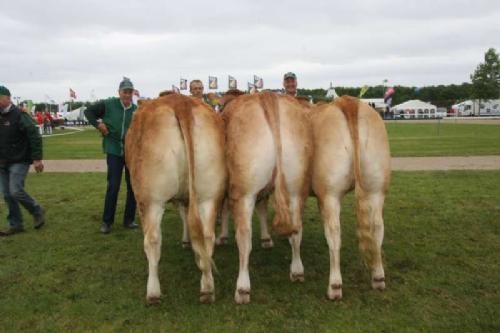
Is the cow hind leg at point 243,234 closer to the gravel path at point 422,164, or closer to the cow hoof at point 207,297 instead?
the cow hoof at point 207,297

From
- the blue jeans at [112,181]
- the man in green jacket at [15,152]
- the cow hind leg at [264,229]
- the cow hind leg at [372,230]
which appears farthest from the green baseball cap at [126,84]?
the cow hind leg at [372,230]

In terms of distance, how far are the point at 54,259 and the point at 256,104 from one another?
3948 millimetres

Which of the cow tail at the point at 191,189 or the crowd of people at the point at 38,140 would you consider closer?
the cow tail at the point at 191,189

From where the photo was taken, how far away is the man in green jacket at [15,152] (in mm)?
7840

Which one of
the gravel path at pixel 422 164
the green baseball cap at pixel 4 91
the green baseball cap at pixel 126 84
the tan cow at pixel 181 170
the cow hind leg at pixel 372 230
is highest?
the green baseball cap at pixel 126 84

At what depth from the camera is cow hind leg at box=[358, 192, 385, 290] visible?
4934mm

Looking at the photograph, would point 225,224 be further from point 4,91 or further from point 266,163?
point 4,91

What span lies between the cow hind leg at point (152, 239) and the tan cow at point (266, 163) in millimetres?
837

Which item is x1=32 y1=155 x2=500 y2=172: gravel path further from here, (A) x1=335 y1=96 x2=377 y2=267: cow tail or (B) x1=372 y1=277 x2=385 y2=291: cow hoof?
(A) x1=335 y1=96 x2=377 y2=267: cow tail

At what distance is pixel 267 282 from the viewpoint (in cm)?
569

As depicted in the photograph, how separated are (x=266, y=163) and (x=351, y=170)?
3.13 ft

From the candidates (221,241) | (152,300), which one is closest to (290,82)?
(221,241)

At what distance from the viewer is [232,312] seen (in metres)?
4.80

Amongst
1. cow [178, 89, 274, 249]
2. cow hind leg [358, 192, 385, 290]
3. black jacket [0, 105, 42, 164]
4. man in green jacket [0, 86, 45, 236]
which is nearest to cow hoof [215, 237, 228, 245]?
cow [178, 89, 274, 249]
